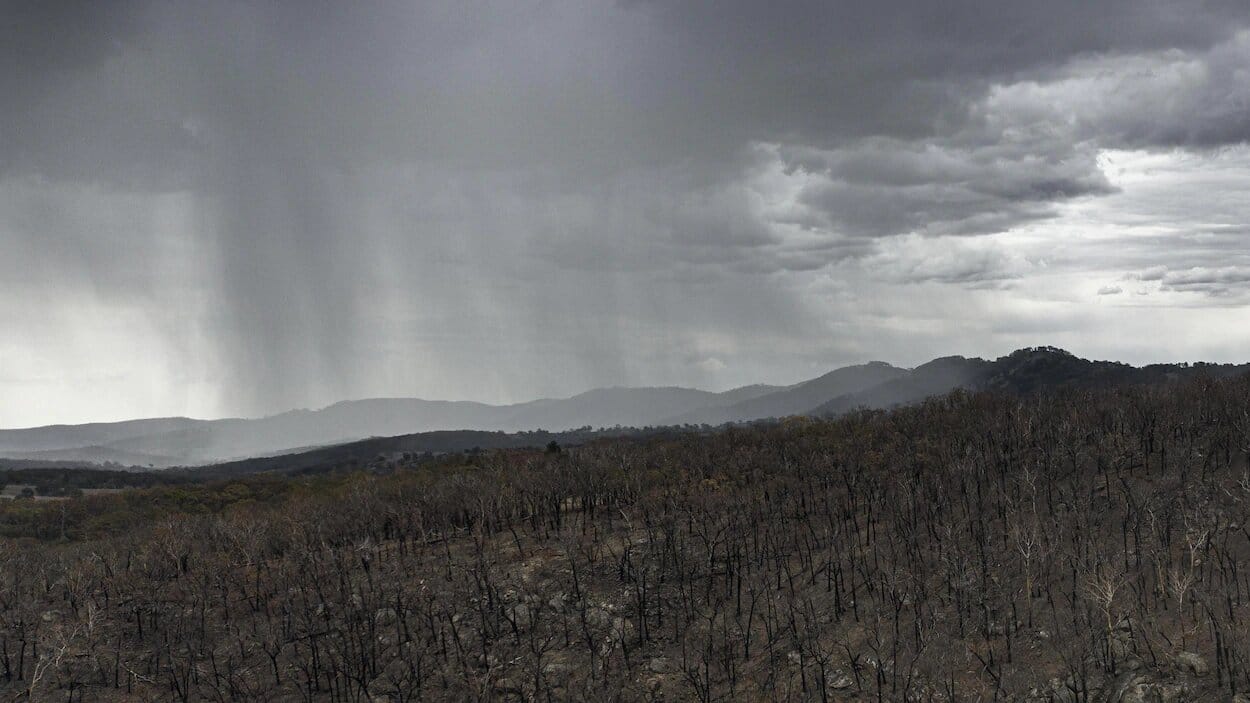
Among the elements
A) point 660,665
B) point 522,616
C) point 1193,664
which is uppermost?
point 1193,664

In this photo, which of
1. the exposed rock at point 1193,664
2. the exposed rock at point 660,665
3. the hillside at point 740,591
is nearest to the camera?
the exposed rock at point 1193,664

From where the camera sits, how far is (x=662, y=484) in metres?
88.1

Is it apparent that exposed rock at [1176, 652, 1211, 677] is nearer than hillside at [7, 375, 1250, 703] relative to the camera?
Yes

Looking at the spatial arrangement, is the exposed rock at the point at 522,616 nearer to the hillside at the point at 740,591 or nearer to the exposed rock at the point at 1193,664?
the hillside at the point at 740,591

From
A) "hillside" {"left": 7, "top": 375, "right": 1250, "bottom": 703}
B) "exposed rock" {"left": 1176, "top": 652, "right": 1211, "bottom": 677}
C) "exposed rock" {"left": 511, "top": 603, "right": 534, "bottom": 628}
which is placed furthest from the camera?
"exposed rock" {"left": 511, "top": 603, "right": 534, "bottom": 628}

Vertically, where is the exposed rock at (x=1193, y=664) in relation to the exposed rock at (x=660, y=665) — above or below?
above

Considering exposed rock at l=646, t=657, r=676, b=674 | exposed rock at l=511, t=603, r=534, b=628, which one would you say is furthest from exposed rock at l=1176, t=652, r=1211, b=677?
exposed rock at l=511, t=603, r=534, b=628

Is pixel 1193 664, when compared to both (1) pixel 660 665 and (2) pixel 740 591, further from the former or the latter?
(1) pixel 660 665

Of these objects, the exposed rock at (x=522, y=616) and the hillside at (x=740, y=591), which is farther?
the exposed rock at (x=522, y=616)

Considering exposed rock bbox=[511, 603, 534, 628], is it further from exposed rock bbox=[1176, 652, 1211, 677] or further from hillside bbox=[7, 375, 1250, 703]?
exposed rock bbox=[1176, 652, 1211, 677]

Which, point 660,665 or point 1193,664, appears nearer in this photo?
point 1193,664

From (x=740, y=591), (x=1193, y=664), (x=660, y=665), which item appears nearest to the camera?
(x=1193, y=664)

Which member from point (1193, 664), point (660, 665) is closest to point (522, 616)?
point (660, 665)

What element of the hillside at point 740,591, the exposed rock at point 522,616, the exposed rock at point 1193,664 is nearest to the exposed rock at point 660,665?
the hillside at point 740,591
